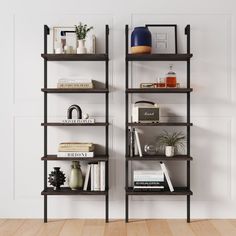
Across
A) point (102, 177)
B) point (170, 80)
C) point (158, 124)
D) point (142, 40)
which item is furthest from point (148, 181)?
point (142, 40)

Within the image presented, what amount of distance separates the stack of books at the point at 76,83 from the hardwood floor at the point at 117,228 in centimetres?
119

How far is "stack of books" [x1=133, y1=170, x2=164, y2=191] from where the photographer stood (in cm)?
341

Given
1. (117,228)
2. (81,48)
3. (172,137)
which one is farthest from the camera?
(172,137)

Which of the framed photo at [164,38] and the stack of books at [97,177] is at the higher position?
the framed photo at [164,38]

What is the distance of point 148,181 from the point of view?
11.2 ft

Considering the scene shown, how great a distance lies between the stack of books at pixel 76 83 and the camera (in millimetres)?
3416

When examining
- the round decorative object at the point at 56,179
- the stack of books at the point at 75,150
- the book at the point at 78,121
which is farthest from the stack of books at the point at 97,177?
the book at the point at 78,121

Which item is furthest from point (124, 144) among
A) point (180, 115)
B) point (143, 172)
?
point (180, 115)

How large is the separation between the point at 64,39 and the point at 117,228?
66.6 inches

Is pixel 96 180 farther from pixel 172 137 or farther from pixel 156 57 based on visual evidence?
pixel 156 57

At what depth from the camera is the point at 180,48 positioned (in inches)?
142

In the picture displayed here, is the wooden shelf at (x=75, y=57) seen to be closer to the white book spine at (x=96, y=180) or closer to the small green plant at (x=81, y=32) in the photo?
the small green plant at (x=81, y=32)

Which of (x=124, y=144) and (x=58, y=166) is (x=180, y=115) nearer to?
(x=124, y=144)

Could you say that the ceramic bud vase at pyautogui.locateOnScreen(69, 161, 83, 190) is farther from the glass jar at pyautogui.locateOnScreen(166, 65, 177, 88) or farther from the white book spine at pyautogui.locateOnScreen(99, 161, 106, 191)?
the glass jar at pyautogui.locateOnScreen(166, 65, 177, 88)
